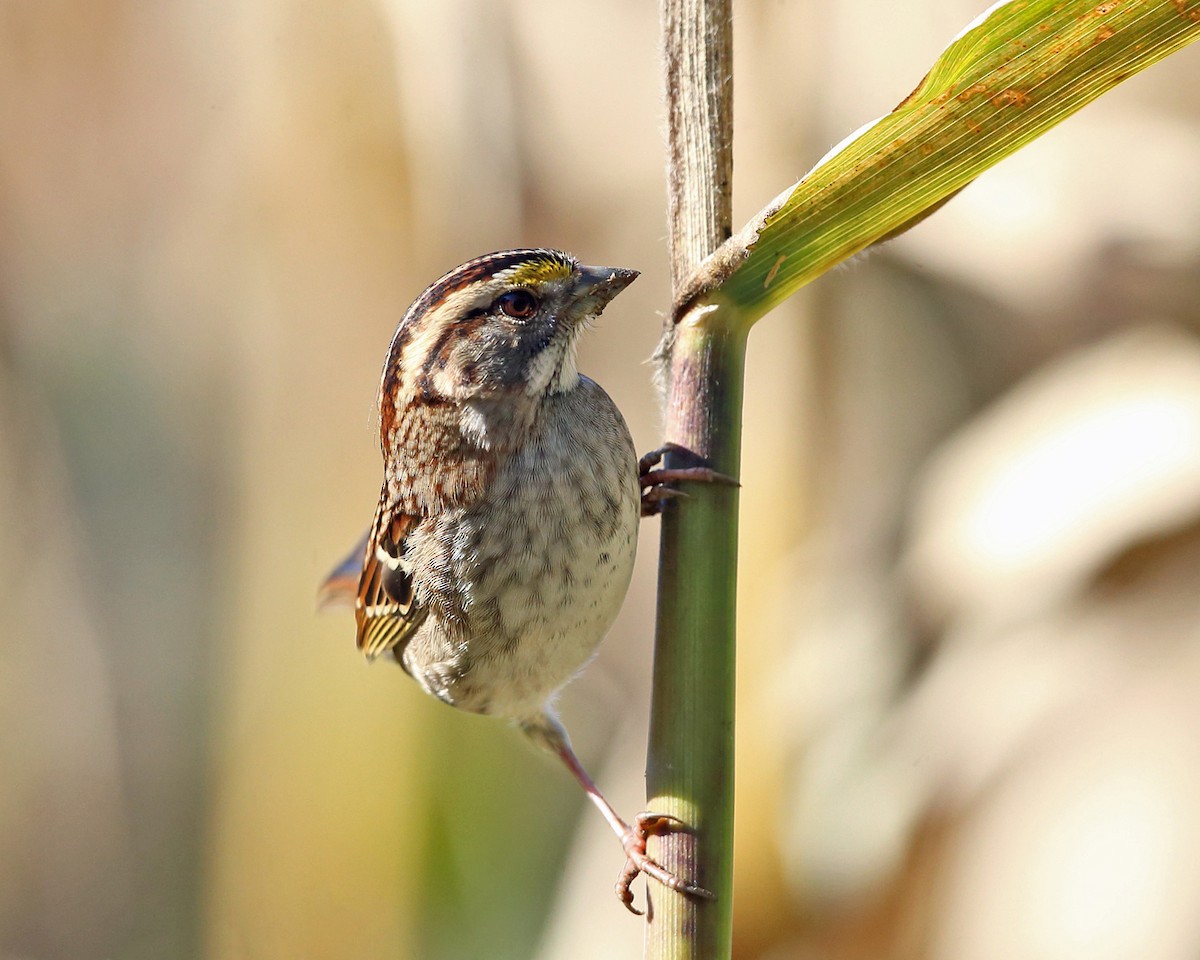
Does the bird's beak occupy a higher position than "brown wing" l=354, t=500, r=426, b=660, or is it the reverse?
the bird's beak

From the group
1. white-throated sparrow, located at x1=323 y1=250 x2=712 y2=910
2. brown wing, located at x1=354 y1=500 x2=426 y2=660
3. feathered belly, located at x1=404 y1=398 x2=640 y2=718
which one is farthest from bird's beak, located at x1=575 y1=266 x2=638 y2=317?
brown wing, located at x1=354 y1=500 x2=426 y2=660

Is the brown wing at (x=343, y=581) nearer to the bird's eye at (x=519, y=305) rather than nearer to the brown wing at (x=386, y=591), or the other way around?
the brown wing at (x=386, y=591)

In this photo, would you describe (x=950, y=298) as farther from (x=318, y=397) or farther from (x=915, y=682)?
(x=318, y=397)

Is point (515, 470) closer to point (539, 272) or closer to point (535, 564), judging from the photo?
point (535, 564)

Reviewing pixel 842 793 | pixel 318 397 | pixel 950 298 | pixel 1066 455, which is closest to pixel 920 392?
pixel 950 298

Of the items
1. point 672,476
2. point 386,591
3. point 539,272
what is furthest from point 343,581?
point 672,476

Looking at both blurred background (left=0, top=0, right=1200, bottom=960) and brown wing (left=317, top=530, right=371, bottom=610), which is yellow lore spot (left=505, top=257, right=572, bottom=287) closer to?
blurred background (left=0, top=0, right=1200, bottom=960)
